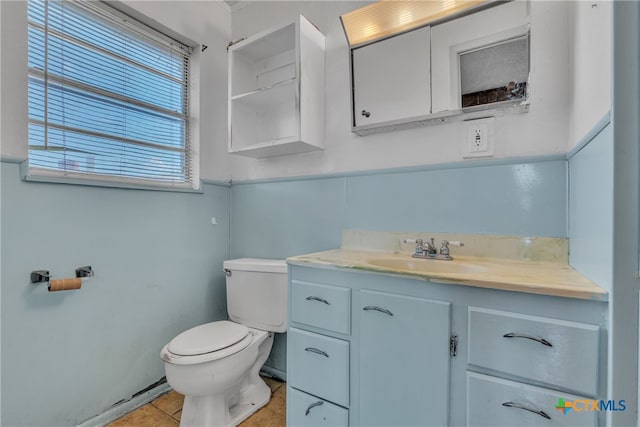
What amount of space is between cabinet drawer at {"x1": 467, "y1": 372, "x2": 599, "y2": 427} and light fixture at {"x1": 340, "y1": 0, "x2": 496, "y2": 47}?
1450mm

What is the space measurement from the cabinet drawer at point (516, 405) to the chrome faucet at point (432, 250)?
0.51 m

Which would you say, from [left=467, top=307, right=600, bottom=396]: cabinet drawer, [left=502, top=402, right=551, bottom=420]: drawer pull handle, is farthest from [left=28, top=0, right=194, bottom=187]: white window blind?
[left=502, top=402, right=551, bottom=420]: drawer pull handle

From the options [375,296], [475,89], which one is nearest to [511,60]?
[475,89]

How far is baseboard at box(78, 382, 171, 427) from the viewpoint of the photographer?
54.8 inches

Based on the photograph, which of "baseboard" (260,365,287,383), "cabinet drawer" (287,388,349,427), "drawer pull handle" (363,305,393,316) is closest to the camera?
"drawer pull handle" (363,305,393,316)

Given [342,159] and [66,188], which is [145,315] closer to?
[66,188]

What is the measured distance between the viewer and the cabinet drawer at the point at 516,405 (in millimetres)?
721

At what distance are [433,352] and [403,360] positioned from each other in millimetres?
108

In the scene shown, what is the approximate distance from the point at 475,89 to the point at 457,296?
3.02 feet

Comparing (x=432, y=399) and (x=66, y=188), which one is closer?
(x=432, y=399)

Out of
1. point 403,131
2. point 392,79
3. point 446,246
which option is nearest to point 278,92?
point 392,79

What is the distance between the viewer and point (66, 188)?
132cm

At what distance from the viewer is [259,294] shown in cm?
162

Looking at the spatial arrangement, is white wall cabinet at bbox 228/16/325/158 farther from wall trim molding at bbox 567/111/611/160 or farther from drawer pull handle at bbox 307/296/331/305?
wall trim molding at bbox 567/111/611/160
